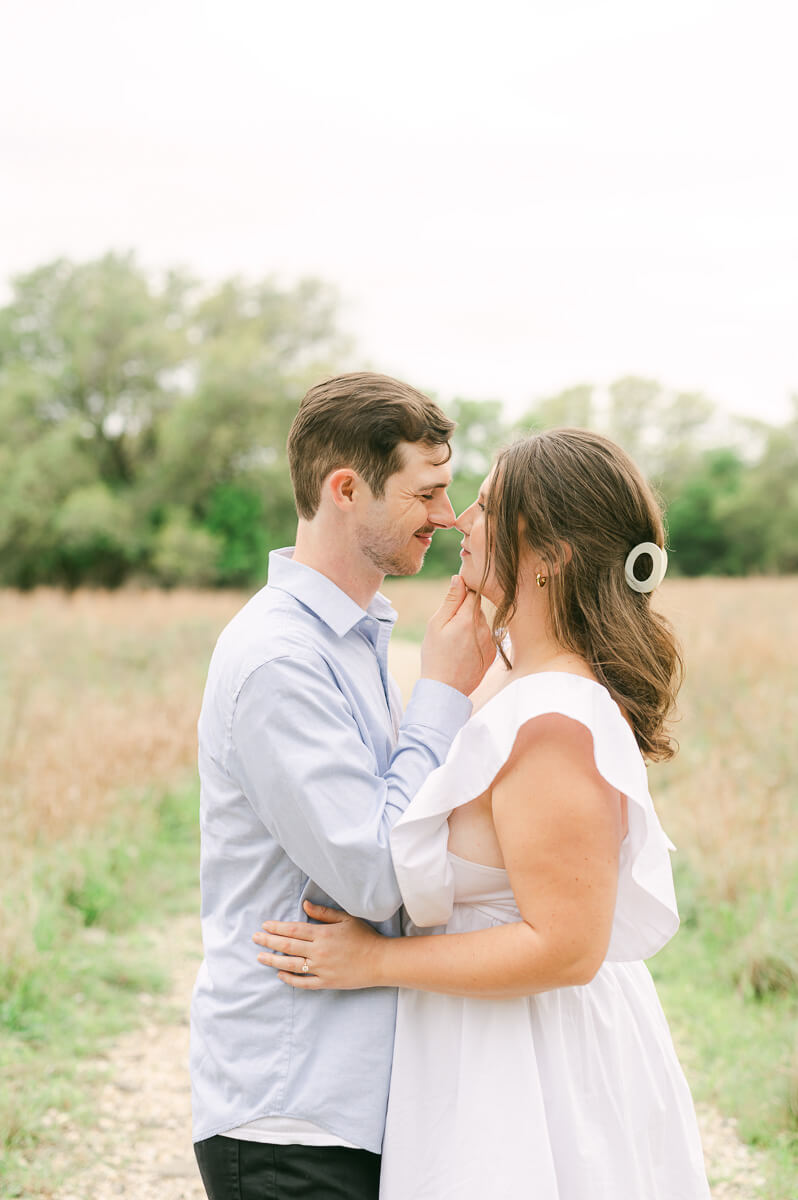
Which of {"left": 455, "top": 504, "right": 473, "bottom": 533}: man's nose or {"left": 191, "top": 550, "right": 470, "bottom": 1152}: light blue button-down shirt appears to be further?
{"left": 455, "top": 504, "right": 473, "bottom": 533}: man's nose

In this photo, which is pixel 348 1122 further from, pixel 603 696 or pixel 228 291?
pixel 228 291

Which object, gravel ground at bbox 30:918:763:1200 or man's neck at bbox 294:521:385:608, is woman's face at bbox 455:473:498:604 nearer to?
Answer: man's neck at bbox 294:521:385:608

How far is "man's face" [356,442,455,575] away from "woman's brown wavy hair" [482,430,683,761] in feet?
1.10

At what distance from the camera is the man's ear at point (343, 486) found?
2309mm

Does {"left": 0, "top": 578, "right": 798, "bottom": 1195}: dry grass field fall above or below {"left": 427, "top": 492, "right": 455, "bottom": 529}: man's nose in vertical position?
below

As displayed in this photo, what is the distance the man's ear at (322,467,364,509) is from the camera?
2309 millimetres

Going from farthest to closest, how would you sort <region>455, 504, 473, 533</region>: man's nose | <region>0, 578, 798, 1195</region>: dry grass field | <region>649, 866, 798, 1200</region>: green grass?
1. <region>0, 578, 798, 1195</region>: dry grass field
2. <region>649, 866, 798, 1200</region>: green grass
3. <region>455, 504, 473, 533</region>: man's nose

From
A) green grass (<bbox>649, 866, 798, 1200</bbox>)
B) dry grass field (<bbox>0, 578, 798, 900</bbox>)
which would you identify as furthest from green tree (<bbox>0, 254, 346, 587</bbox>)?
green grass (<bbox>649, 866, 798, 1200</bbox>)

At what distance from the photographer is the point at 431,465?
2.39 meters

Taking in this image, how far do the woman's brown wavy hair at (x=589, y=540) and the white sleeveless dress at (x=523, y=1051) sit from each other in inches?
5.0

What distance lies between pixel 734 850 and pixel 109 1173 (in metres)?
3.56

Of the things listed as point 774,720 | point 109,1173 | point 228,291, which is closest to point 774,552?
point 228,291

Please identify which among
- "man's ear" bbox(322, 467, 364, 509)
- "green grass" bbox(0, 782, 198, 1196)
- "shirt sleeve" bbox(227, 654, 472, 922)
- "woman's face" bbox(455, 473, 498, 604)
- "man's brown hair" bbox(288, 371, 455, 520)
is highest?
"man's brown hair" bbox(288, 371, 455, 520)

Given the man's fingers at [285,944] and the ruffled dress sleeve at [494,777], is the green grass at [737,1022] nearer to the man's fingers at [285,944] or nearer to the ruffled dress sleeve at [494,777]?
the ruffled dress sleeve at [494,777]
